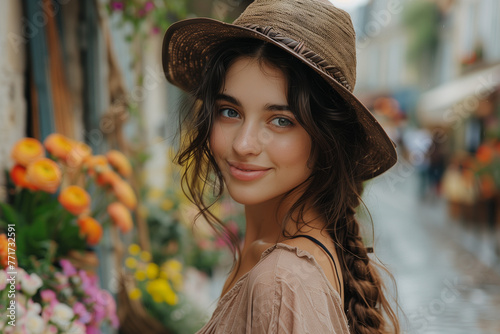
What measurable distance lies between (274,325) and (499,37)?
39.3 ft

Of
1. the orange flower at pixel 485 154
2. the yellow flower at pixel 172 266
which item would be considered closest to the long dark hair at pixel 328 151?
the yellow flower at pixel 172 266

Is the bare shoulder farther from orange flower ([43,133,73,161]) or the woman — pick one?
orange flower ([43,133,73,161])

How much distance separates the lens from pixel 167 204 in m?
3.97

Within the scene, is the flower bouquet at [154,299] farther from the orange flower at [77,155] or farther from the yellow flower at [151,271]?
the orange flower at [77,155]

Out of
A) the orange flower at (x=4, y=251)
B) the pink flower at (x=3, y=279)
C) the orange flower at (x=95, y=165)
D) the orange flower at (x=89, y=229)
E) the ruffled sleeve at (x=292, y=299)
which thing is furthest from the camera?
the orange flower at (x=95, y=165)

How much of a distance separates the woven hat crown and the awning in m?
9.22

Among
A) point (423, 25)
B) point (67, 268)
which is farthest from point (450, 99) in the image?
point (67, 268)

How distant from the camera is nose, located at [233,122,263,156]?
120 centimetres

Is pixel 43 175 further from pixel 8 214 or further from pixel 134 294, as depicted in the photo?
pixel 134 294

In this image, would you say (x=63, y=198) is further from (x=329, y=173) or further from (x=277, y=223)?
(x=329, y=173)

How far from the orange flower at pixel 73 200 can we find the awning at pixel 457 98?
9.05 meters

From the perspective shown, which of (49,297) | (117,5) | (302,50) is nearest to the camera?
(302,50)

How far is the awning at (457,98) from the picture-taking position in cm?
1023

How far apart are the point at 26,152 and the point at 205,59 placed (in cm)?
83
